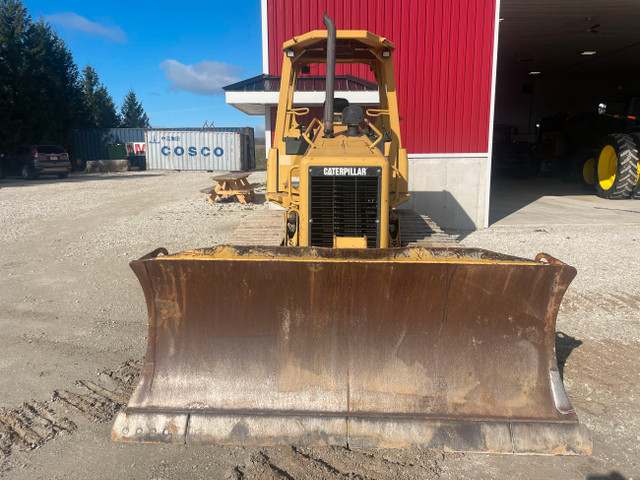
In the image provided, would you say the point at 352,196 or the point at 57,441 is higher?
the point at 352,196

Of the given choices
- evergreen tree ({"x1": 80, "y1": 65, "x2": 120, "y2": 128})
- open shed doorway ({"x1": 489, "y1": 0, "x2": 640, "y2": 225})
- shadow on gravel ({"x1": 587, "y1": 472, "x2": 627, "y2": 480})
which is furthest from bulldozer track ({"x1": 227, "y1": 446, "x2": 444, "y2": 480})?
evergreen tree ({"x1": 80, "y1": 65, "x2": 120, "y2": 128})

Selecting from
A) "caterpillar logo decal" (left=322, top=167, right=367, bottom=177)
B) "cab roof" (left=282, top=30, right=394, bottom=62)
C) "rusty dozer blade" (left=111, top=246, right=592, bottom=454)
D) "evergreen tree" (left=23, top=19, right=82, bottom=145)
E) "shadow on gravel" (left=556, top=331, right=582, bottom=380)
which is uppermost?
"evergreen tree" (left=23, top=19, right=82, bottom=145)

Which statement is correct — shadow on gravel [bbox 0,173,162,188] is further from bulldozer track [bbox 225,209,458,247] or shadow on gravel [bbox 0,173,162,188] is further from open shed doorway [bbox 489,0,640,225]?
open shed doorway [bbox 489,0,640,225]

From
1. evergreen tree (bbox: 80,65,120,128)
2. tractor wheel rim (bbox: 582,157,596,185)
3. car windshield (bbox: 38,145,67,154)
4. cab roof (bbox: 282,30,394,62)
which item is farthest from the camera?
evergreen tree (bbox: 80,65,120,128)

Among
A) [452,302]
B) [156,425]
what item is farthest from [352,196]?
[156,425]

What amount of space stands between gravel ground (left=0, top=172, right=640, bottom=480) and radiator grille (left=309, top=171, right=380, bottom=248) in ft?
6.21

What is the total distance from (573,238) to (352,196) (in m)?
6.49

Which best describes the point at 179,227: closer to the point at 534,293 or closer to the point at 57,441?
the point at 57,441

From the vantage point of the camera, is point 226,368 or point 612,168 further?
point 612,168

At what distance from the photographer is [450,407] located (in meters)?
3.03

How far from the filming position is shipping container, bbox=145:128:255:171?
2898cm

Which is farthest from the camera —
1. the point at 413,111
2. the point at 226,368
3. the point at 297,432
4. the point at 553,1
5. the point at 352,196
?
the point at 553,1

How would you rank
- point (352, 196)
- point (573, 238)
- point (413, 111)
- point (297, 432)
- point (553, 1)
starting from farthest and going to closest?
point (553, 1) < point (413, 111) < point (573, 238) < point (352, 196) < point (297, 432)

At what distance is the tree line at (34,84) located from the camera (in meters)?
27.4
